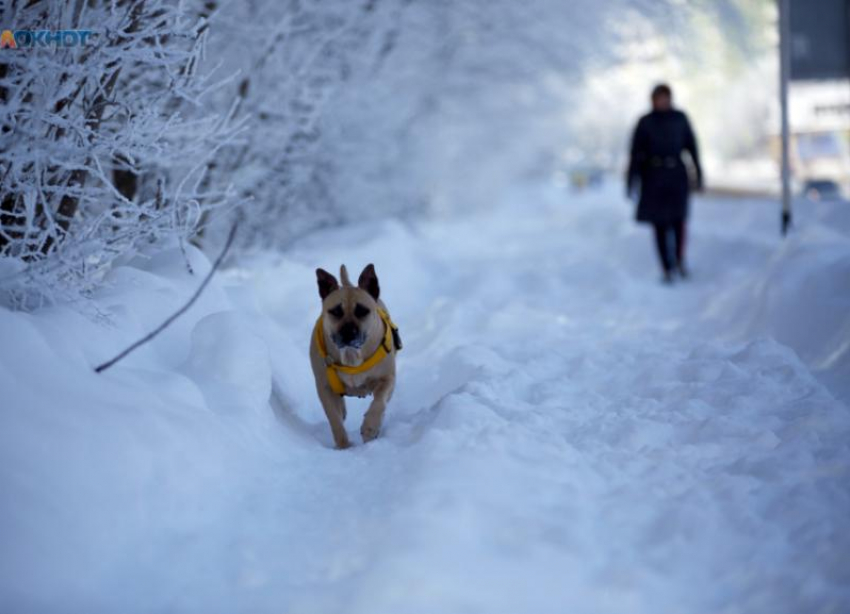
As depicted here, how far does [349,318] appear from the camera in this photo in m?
4.12

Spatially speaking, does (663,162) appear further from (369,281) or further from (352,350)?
(352,350)

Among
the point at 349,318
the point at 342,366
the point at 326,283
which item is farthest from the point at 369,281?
the point at 342,366

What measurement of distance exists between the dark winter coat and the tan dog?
20.4 ft

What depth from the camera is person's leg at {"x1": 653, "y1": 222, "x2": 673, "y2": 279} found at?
32.5 ft

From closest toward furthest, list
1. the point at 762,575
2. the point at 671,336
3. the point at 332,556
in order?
Answer: the point at 762,575 < the point at 332,556 < the point at 671,336

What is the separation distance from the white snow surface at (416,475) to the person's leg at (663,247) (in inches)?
153

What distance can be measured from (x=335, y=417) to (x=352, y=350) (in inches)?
16.1

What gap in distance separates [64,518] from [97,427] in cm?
40

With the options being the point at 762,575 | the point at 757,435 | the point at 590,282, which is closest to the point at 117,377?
the point at 762,575

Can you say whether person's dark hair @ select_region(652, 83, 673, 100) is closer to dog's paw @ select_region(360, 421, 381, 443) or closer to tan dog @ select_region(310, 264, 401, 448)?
tan dog @ select_region(310, 264, 401, 448)

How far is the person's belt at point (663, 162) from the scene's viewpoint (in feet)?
32.6

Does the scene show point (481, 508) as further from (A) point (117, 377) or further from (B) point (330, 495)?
(A) point (117, 377)

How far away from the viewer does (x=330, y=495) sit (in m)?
3.51

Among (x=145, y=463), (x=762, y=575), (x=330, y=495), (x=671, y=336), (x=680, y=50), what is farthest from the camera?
(x=680, y=50)
